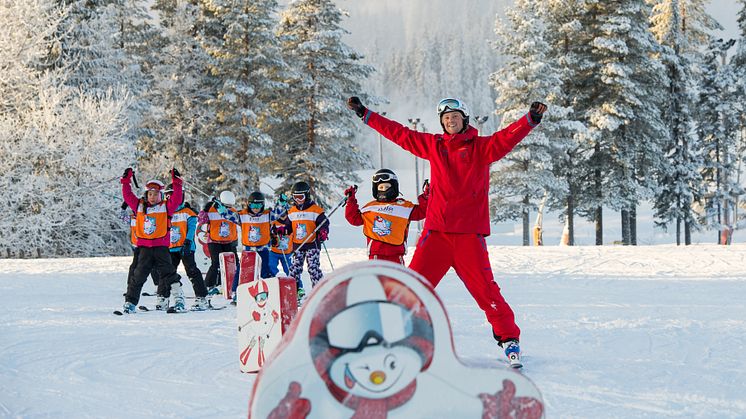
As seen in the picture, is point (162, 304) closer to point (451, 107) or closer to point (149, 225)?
point (149, 225)

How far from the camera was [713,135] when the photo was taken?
3547 cm

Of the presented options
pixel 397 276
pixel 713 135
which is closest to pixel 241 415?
pixel 397 276

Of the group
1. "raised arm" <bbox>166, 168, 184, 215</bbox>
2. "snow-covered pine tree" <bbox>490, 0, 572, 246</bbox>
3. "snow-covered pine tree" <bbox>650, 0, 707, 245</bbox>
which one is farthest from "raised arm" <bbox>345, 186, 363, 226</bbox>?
"snow-covered pine tree" <bbox>650, 0, 707, 245</bbox>

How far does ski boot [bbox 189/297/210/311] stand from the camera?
9.05 metres

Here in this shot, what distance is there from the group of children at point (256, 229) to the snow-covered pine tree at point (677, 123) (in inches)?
1025

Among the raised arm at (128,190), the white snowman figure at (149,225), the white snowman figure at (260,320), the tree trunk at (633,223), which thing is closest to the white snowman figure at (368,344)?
the white snowman figure at (260,320)

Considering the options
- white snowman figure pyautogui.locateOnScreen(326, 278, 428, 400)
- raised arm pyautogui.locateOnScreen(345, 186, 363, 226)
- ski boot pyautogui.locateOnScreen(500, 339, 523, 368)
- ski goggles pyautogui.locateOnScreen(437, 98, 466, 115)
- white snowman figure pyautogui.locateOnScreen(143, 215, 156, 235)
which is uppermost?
ski goggles pyautogui.locateOnScreen(437, 98, 466, 115)

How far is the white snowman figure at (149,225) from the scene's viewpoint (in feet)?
27.6

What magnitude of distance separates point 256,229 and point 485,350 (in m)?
5.56

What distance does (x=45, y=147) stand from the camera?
22609 mm

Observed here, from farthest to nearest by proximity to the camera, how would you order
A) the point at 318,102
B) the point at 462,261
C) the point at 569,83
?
1. the point at 569,83
2. the point at 318,102
3. the point at 462,261

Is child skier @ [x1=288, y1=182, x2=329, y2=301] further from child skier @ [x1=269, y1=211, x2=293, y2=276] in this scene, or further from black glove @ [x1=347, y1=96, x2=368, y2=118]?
black glove @ [x1=347, y1=96, x2=368, y2=118]

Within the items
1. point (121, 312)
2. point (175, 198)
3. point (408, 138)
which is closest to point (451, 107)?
point (408, 138)

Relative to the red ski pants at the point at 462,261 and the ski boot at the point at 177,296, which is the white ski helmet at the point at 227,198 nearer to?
the ski boot at the point at 177,296
